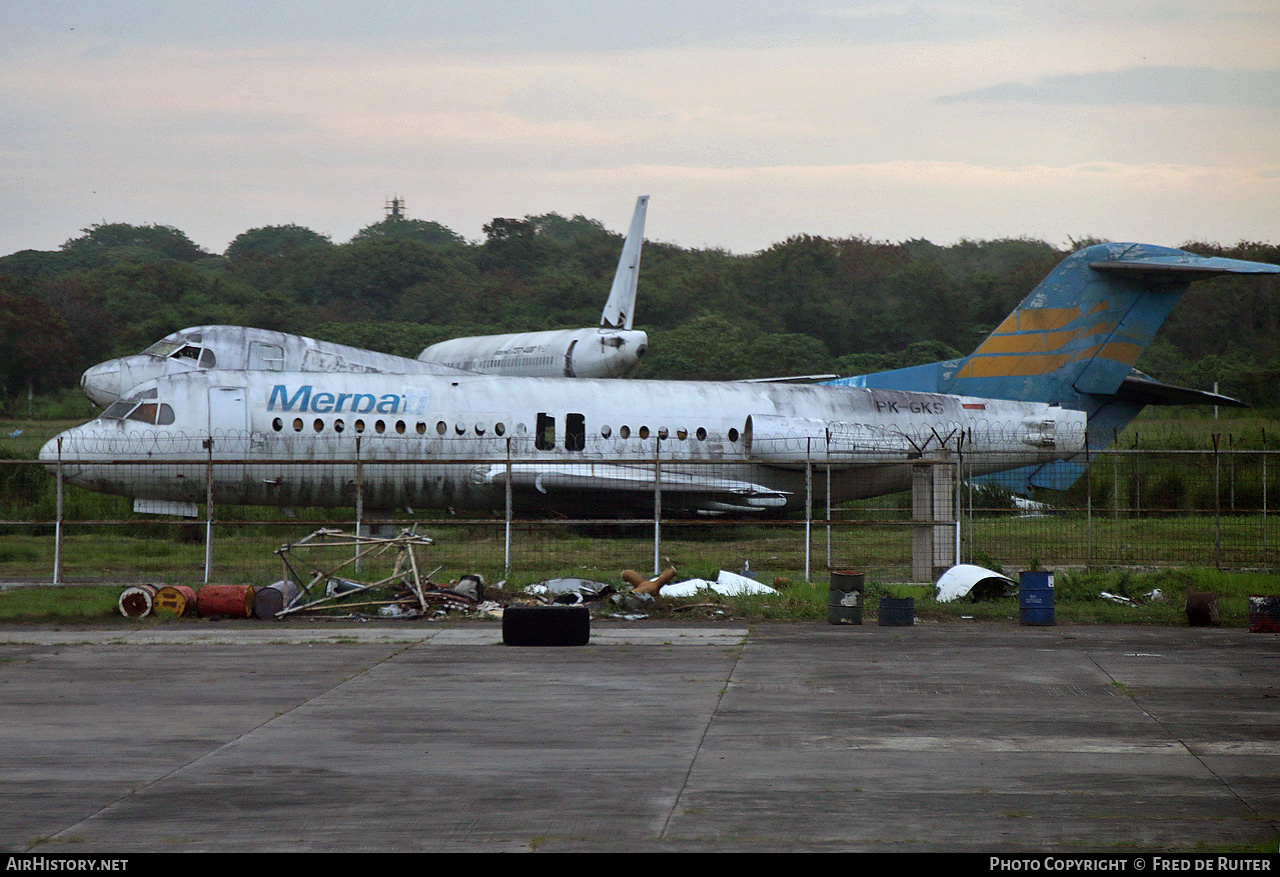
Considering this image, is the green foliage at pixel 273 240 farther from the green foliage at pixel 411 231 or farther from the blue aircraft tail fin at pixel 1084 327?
the blue aircraft tail fin at pixel 1084 327

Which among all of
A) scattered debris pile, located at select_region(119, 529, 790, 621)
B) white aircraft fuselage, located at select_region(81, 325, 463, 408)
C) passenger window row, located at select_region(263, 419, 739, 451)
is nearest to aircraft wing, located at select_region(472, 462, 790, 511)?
passenger window row, located at select_region(263, 419, 739, 451)

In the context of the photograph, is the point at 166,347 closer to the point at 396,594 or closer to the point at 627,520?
the point at 627,520

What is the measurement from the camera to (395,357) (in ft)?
101

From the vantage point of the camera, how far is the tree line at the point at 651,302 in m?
59.1

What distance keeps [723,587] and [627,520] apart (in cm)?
298

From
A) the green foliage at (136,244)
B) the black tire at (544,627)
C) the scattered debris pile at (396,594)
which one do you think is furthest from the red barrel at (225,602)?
the green foliage at (136,244)

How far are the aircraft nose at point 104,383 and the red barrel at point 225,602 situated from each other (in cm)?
1194

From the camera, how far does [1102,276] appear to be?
27.8 m

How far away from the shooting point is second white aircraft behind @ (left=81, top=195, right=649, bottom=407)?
2696cm

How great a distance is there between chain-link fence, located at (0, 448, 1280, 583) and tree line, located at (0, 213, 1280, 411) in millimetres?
26581

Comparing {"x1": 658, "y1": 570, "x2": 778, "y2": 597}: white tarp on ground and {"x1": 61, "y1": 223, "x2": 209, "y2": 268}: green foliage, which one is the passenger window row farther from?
{"x1": 61, "y1": 223, "x2": 209, "y2": 268}: green foliage
